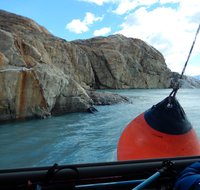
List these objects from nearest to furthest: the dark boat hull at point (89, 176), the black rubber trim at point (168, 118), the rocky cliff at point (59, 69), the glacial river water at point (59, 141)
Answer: the dark boat hull at point (89, 176) → the black rubber trim at point (168, 118) → the glacial river water at point (59, 141) → the rocky cliff at point (59, 69)

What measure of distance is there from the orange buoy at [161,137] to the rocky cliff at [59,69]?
13.4 meters

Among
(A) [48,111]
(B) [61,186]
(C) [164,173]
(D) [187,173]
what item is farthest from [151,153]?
(A) [48,111]

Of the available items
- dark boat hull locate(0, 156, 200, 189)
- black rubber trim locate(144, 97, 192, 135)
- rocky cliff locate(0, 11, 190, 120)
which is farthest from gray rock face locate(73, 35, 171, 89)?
dark boat hull locate(0, 156, 200, 189)

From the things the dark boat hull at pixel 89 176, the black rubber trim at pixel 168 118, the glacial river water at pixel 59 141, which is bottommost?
the glacial river water at pixel 59 141

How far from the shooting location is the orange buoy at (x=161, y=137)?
16.2 ft

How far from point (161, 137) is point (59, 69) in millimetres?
21687

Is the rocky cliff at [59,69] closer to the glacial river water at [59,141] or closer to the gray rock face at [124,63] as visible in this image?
the gray rock face at [124,63]

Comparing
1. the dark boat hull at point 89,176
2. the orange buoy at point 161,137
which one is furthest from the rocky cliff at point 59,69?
the dark boat hull at point 89,176

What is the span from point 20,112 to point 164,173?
633 inches

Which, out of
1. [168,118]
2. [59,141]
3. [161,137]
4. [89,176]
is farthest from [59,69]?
[89,176]

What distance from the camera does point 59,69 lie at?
1033 inches

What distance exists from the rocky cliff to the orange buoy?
1341cm

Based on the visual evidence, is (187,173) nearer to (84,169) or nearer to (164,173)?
(164,173)

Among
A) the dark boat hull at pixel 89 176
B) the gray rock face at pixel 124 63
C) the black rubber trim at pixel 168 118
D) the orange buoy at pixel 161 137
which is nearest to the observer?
the dark boat hull at pixel 89 176
